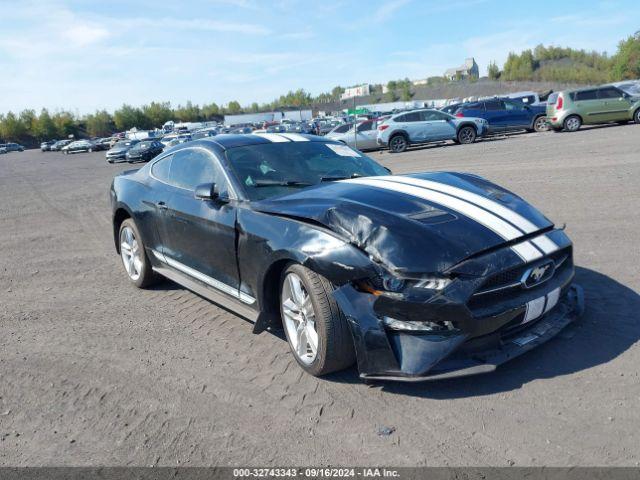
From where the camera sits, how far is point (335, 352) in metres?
3.27

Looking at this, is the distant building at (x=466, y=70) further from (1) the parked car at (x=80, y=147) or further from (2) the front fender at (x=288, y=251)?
(2) the front fender at (x=288, y=251)

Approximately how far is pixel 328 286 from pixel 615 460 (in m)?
1.69

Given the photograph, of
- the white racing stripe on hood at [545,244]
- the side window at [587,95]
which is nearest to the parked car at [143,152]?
the side window at [587,95]

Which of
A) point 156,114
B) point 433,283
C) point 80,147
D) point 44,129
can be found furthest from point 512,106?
point 156,114

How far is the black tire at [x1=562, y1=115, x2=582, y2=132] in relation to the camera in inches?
838

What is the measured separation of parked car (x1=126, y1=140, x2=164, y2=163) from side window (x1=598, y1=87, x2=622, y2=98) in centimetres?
2374

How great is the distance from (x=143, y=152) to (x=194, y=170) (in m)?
29.6

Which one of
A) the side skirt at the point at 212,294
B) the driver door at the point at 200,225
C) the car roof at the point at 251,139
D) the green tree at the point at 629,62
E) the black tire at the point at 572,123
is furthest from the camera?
the green tree at the point at 629,62

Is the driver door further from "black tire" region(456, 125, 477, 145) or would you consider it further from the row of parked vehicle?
"black tire" region(456, 125, 477, 145)

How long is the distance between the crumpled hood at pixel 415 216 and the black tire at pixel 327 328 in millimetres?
334

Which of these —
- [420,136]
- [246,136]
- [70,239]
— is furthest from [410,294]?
[420,136]

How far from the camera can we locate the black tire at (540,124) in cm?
2414

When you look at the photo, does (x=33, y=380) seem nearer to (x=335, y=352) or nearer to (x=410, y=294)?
(x=335, y=352)

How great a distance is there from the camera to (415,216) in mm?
3402
